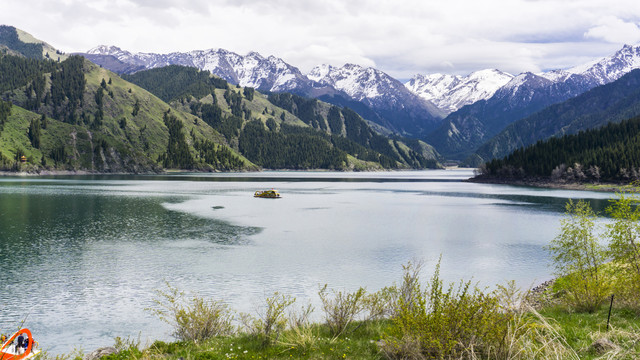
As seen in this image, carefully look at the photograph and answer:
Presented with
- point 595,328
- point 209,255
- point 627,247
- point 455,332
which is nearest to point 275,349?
point 455,332

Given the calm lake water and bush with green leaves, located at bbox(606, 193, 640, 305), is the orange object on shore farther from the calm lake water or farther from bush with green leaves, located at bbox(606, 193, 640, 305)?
bush with green leaves, located at bbox(606, 193, 640, 305)

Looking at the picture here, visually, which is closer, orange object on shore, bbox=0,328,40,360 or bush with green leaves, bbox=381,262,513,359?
bush with green leaves, bbox=381,262,513,359

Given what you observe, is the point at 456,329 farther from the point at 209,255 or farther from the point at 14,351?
the point at 209,255

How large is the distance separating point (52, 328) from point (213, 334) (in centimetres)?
1340

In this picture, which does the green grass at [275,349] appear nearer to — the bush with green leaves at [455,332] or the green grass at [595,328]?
the bush with green leaves at [455,332]

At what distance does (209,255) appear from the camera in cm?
5266

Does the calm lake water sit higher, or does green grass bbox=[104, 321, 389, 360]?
green grass bbox=[104, 321, 389, 360]

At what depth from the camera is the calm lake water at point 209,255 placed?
3228 centimetres

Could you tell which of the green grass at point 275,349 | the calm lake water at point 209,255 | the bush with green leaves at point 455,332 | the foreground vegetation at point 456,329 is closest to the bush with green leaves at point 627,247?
the foreground vegetation at point 456,329

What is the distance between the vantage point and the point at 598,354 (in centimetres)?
1669

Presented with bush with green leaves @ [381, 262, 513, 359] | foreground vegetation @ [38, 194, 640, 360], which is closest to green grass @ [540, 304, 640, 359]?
foreground vegetation @ [38, 194, 640, 360]

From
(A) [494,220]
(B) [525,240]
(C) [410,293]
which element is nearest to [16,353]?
(C) [410,293]

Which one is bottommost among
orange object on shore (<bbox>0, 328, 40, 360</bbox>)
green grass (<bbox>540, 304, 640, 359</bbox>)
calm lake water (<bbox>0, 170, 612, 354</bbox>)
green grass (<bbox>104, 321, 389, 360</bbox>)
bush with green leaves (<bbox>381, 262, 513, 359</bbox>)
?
calm lake water (<bbox>0, 170, 612, 354</bbox>)

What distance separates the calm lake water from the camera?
3228 cm
